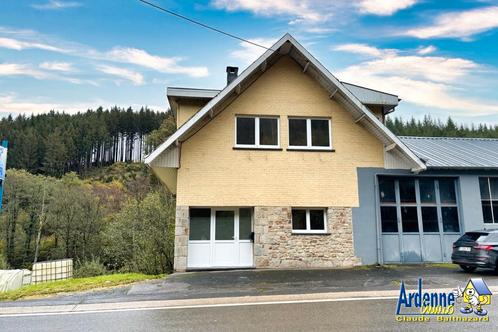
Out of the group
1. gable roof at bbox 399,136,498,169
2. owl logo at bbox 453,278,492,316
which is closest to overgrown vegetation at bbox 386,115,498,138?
gable roof at bbox 399,136,498,169

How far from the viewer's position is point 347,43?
15000 millimetres

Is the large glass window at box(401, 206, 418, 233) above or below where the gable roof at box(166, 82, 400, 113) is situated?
below

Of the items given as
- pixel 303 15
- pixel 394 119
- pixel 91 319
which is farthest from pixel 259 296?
pixel 394 119

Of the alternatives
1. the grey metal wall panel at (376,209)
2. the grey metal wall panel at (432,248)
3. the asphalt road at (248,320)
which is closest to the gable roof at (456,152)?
the grey metal wall panel at (376,209)

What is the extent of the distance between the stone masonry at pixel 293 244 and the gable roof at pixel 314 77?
3.70 meters

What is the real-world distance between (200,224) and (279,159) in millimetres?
3874

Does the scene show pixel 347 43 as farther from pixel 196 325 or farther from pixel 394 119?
pixel 394 119

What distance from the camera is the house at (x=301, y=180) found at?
12688 mm

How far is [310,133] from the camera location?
13812mm

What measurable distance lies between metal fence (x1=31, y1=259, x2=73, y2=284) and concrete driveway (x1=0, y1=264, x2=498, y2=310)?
373 inches

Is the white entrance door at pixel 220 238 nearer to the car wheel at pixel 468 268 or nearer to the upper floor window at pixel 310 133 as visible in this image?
the upper floor window at pixel 310 133

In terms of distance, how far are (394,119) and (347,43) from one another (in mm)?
70816

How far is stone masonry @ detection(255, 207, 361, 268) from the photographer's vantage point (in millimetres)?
12570

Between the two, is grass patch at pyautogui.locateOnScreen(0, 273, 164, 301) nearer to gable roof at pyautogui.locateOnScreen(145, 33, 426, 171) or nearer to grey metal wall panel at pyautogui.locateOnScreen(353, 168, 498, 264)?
gable roof at pyautogui.locateOnScreen(145, 33, 426, 171)
